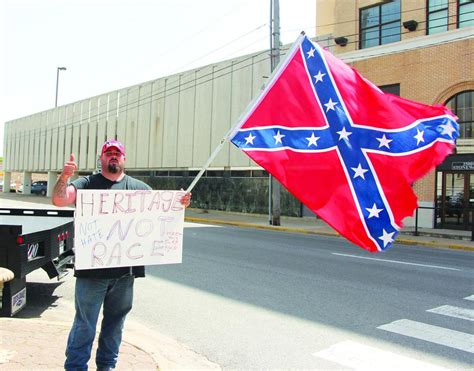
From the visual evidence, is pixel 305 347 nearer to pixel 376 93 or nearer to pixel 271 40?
pixel 376 93

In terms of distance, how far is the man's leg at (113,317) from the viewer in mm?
3826

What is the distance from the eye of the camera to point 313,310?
6.43 m

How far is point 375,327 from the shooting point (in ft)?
18.7

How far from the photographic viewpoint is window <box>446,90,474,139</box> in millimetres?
19234

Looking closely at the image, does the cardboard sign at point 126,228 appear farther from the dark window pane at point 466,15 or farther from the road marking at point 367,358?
the dark window pane at point 466,15

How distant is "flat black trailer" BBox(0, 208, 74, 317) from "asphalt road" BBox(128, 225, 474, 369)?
49.8 inches

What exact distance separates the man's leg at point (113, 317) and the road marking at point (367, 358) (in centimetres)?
203

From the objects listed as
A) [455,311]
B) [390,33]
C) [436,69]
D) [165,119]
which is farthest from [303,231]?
[165,119]

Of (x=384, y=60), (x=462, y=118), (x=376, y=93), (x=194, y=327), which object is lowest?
(x=194, y=327)

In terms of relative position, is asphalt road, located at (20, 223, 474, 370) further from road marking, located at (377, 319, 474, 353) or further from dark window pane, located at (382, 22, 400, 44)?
dark window pane, located at (382, 22, 400, 44)

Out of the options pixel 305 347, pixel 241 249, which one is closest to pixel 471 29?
pixel 241 249


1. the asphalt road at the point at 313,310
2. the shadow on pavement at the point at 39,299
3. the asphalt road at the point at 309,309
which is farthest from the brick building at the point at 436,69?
the shadow on pavement at the point at 39,299

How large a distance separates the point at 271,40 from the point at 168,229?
59.0ft

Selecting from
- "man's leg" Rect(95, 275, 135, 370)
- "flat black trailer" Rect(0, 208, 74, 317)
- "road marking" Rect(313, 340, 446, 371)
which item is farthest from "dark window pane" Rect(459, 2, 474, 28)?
"man's leg" Rect(95, 275, 135, 370)
